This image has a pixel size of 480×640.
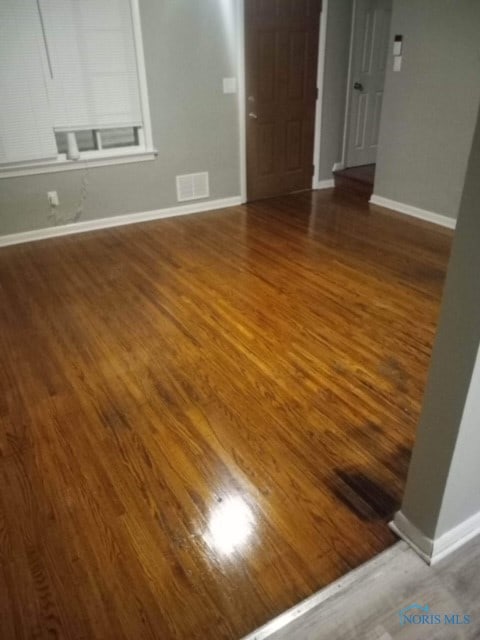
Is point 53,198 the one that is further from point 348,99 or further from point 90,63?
point 348,99

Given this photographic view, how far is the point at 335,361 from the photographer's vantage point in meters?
2.55

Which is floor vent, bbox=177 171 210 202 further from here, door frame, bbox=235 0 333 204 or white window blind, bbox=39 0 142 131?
white window blind, bbox=39 0 142 131

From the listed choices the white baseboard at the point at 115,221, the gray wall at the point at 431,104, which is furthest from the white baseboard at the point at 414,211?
the white baseboard at the point at 115,221

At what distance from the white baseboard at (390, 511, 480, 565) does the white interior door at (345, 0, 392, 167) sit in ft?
17.3

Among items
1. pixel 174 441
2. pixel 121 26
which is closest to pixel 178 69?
pixel 121 26

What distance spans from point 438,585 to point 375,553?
0.65ft

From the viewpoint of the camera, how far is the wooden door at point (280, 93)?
4660 millimetres

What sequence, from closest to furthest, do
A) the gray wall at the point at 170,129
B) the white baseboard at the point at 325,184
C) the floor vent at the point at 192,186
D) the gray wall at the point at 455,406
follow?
the gray wall at the point at 455,406, the gray wall at the point at 170,129, the floor vent at the point at 192,186, the white baseboard at the point at 325,184

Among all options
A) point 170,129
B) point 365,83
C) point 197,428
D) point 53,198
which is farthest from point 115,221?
point 365,83

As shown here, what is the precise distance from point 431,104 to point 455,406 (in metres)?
3.83

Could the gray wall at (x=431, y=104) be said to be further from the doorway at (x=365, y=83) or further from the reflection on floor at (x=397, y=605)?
the reflection on floor at (x=397, y=605)

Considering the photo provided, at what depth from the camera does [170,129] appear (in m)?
4.52

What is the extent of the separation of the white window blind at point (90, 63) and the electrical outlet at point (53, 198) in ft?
1.79

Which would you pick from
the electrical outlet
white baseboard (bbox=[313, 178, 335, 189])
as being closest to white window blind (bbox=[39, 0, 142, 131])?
the electrical outlet
